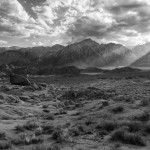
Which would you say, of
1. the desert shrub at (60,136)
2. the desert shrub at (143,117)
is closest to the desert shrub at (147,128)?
the desert shrub at (143,117)

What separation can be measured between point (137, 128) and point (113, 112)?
518 cm

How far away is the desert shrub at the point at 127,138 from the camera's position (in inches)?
385

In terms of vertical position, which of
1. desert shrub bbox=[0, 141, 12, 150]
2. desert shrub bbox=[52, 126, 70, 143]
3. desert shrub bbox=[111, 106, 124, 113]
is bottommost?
desert shrub bbox=[111, 106, 124, 113]

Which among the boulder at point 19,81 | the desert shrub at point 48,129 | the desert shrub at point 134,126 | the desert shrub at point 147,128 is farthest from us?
the boulder at point 19,81

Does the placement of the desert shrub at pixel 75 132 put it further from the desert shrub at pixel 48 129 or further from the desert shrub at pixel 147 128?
the desert shrub at pixel 147 128

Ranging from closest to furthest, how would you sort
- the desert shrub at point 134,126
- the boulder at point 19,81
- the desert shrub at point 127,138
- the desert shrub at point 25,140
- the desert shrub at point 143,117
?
the desert shrub at point 127,138
the desert shrub at point 25,140
the desert shrub at point 134,126
the desert shrub at point 143,117
the boulder at point 19,81

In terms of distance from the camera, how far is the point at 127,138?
Result: 10.1 metres

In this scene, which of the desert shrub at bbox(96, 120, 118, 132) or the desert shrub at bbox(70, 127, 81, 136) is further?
the desert shrub at bbox(96, 120, 118, 132)

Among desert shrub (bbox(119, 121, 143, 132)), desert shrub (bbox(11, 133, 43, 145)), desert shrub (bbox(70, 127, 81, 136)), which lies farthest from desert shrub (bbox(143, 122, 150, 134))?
desert shrub (bbox(11, 133, 43, 145))

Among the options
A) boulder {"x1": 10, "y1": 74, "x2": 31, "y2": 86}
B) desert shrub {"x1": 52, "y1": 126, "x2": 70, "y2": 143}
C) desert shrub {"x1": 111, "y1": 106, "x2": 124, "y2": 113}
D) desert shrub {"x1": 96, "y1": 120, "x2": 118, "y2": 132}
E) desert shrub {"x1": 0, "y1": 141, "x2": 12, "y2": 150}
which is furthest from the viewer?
boulder {"x1": 10, "y1": 74, "x2": 31, "y2": 86}

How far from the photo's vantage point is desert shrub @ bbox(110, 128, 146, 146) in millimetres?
9784

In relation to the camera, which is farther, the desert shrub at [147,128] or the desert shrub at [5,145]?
the desert shrub at [147,128]

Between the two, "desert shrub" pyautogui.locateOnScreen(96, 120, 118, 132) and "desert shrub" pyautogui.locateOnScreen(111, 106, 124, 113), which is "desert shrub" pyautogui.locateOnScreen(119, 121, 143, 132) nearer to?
"desert shrub" pyautogui.locateOnScreen(96, 120, 118, 132)

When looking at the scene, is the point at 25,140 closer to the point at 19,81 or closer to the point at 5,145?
the point at 5,145
